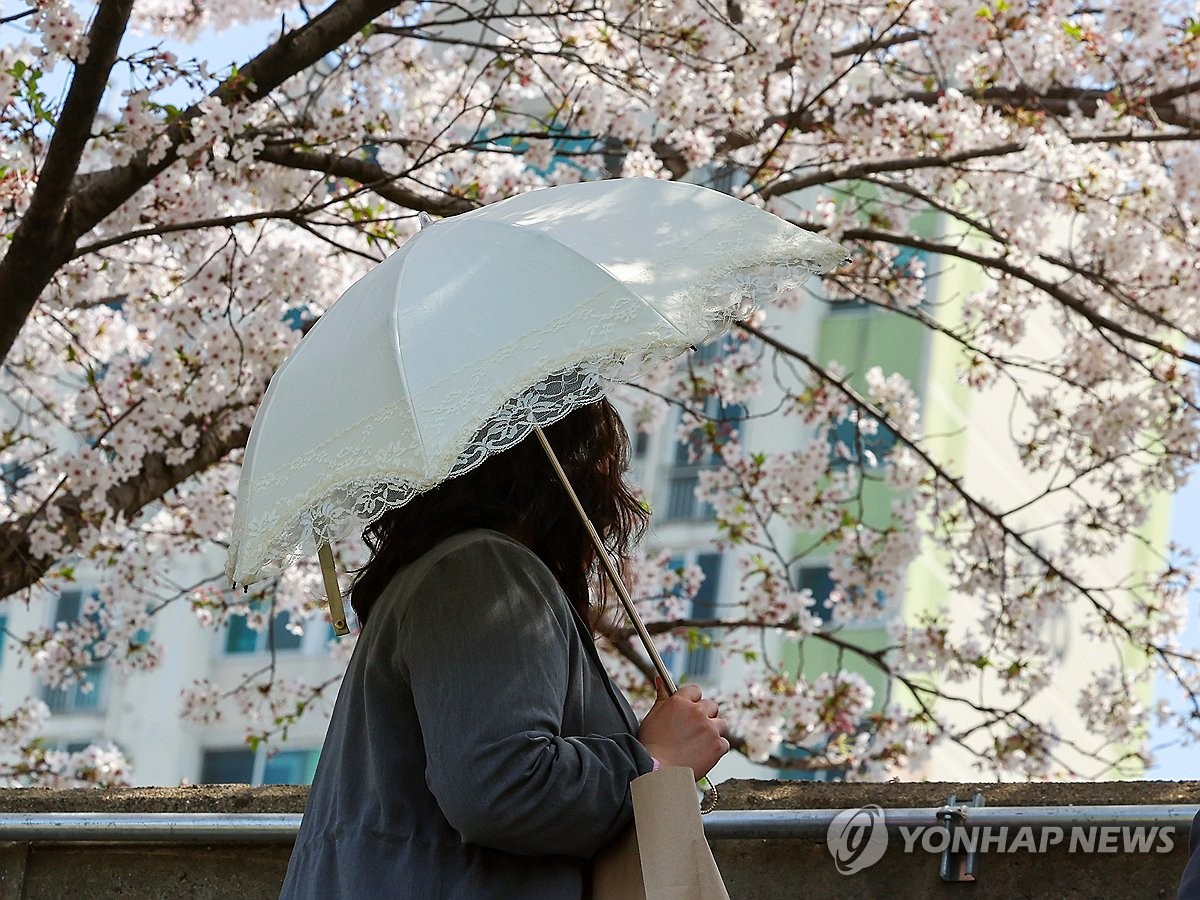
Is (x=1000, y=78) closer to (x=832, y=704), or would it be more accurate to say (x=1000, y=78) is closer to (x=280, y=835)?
(x=832, y=704)

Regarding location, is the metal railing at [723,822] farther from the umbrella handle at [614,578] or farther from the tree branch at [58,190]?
the tree branch at [58,190]

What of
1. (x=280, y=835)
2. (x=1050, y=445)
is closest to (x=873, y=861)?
(x=280, y=835)

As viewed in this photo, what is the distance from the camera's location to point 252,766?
16.7 m

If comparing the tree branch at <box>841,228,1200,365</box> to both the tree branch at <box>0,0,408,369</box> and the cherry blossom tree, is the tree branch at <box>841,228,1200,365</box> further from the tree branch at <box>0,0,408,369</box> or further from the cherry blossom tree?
the tree branch at <box>0,0,408,369</box>

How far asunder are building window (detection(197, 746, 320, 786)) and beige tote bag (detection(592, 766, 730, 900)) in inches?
584

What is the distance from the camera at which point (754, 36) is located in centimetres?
586

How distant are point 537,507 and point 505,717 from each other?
32 cm

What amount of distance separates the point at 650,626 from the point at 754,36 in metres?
2.20

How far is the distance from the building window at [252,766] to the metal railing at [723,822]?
13.7 metres

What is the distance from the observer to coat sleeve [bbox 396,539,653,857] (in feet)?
5.38

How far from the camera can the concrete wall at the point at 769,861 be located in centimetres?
227

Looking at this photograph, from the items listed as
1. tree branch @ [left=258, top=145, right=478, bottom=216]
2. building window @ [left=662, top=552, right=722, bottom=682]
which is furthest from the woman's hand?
building window @ [left=662, top=552, right=722, bottom=682]

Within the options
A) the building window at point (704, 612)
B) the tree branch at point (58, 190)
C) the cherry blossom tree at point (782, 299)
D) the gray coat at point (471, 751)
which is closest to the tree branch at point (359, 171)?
the cherry blossom tree at point (782, 299)

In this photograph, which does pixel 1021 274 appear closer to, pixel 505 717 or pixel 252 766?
pixel 505 717
